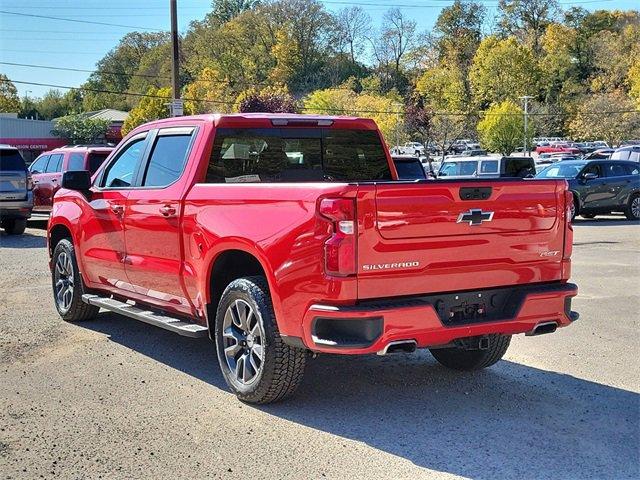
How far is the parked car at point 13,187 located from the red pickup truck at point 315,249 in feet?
32.9

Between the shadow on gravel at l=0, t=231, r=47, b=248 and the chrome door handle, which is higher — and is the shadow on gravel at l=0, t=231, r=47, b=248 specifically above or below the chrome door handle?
below

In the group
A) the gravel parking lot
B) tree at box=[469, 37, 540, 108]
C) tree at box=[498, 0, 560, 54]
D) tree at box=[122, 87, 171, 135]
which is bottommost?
the gravel parking lot

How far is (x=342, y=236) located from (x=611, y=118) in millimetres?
70073

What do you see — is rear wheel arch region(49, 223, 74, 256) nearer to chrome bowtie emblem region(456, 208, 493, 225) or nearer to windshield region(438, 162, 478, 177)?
chrome bowtie emblem region(456, 208, 493, 225)

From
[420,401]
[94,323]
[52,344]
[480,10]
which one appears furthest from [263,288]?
[480,10]

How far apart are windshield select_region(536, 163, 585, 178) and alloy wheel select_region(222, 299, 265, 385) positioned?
671 inches

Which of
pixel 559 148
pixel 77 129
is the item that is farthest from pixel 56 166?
pixel 559 148

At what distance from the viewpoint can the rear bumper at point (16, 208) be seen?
15.3 m

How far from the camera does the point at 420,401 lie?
4922mm

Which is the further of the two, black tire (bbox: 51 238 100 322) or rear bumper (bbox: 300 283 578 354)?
black tire (bbox: 51 238 100 322)

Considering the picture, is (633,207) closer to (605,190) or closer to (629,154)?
(605,190)

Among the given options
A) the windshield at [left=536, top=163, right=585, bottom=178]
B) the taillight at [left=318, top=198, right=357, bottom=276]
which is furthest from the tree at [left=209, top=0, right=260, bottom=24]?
the taillight at [left=318, top=198, right=357, bottom=276]

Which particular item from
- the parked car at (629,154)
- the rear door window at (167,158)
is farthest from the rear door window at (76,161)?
the parked car at (629,154)

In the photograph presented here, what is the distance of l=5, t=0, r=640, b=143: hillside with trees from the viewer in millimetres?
73625
